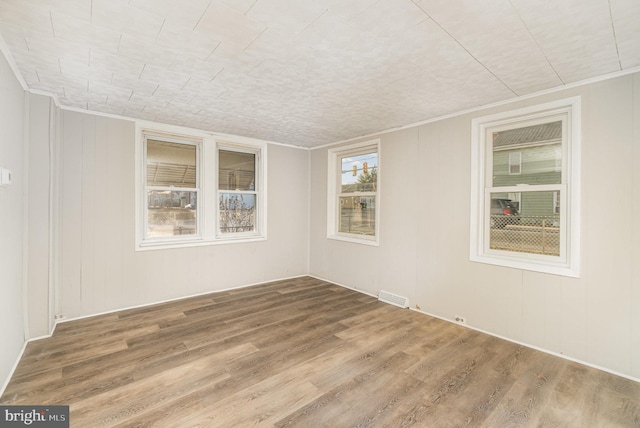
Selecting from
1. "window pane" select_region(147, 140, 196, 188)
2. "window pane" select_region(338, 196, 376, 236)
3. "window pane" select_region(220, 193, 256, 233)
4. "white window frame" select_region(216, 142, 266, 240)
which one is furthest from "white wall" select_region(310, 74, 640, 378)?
"window pane" select_region(147, 140, 196, 188)

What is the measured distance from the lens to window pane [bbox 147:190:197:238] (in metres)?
4.08

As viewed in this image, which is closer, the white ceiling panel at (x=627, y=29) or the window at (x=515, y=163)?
the white ceiling panel at (x=627, y=29)

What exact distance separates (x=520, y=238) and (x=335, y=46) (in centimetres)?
268

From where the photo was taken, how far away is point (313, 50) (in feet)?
6.86

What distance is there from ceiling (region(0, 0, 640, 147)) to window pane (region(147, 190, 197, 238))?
129 centimetres

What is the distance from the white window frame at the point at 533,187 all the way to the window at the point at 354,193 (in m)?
1.42

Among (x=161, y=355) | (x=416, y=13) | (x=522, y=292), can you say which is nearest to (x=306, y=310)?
(x=161, y=355)

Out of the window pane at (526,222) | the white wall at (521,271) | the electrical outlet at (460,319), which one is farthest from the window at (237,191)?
the window pane at (526,222)

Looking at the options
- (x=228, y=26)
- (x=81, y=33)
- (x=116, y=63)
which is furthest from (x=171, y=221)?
(x=228, y=26)

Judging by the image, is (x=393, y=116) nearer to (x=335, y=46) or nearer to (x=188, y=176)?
(x=335, y=46)

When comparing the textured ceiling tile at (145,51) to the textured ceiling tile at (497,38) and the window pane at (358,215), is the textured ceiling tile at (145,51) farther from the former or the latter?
the window pane at (358,215)

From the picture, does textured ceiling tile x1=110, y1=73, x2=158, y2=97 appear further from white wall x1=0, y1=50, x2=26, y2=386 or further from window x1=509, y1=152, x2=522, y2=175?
window x1=509, y1=152, x2=522, y2=175

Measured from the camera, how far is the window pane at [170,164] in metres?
4.06

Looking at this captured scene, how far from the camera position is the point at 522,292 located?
9.59ft
